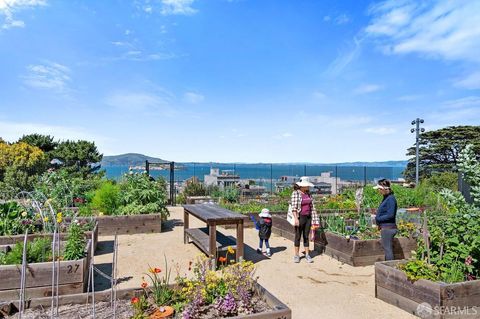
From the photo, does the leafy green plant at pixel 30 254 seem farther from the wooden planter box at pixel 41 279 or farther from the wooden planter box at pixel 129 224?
the wooden planter box at pixel 129 224

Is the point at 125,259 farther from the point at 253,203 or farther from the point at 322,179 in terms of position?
the point at 322,179

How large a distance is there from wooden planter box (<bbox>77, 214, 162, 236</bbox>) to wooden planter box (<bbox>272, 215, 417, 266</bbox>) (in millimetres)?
4482

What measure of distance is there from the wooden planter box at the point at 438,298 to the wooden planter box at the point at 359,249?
6.31 ft

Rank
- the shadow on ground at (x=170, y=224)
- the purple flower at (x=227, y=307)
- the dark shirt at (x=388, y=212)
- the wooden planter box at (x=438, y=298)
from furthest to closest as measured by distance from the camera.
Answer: the shadow on ground at (x=170, y=224), the dark shirt at (x=388, y=212), the wooden planter box at (x=438, y=298), the purple flower at (x=227, y=307)

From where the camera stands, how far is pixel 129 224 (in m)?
9.11

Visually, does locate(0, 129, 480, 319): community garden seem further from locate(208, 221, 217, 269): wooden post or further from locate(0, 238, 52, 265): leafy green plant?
locate(208, 221, 217, 269): wooden post

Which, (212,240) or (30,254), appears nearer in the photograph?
(30,254)

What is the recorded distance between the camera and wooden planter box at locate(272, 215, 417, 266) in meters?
6.38

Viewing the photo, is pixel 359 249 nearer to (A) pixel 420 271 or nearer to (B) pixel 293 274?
(B) pixel 293 274

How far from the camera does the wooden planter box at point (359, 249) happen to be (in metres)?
6.38

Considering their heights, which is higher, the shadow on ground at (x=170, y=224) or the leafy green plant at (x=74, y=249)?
the leafy green plant at (x=74, y=249)

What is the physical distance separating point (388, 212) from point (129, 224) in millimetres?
6407

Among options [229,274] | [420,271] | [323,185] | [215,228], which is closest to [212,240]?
[215,228]

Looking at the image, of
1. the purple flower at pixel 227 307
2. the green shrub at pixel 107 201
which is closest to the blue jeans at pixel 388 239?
the purple flower at pixel 227 307
